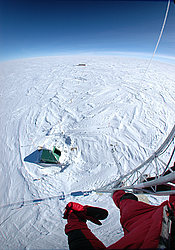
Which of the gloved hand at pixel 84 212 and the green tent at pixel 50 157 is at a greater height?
the green tent at pixel 50 157

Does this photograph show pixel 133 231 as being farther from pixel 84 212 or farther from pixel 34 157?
pixel 34 157

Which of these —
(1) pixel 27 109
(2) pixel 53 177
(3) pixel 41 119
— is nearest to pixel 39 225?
(2) pixel 53 177

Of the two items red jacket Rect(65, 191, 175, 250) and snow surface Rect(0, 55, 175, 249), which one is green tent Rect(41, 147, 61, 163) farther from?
red jacket Rect(65, 191, 175, 250)

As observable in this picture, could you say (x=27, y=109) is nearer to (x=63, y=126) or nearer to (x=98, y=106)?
(x=63, y=126)

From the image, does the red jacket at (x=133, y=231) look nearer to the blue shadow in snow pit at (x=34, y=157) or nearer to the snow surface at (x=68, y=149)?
the snow surface at (x=68, y=149)

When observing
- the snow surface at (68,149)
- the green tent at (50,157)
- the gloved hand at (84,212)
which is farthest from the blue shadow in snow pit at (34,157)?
the gloved hand at (84,212)

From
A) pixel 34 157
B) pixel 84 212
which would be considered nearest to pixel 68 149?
pixel 34 157

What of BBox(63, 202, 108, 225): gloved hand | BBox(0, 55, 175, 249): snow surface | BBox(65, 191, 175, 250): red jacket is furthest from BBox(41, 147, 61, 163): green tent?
BBox(65, 191, 175, 250): red jacket
